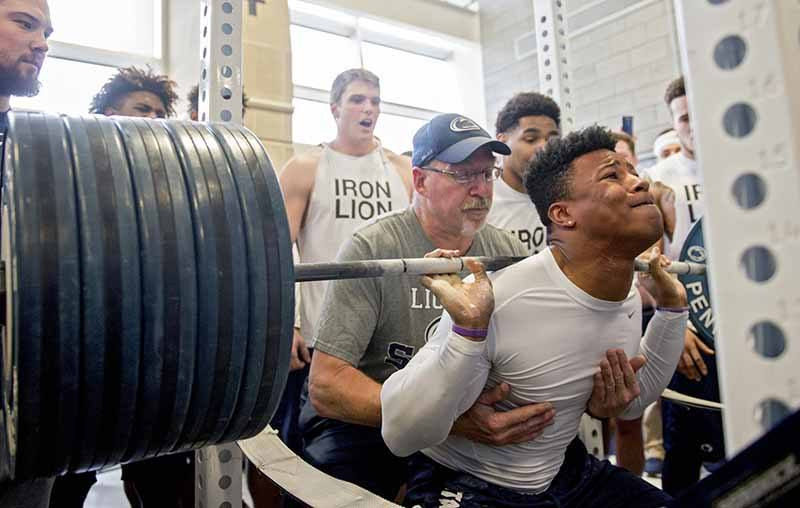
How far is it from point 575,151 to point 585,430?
0.90 metres

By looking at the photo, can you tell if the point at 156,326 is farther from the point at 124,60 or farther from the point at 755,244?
the point at 124,60

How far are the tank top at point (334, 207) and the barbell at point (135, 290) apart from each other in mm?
1126

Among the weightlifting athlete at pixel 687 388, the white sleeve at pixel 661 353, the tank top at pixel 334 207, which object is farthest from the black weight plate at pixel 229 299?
the weightlifting athlete at pixel 687 388

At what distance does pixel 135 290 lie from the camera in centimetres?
75

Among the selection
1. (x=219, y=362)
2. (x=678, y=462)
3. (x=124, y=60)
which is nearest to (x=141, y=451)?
(x=219, y=362)

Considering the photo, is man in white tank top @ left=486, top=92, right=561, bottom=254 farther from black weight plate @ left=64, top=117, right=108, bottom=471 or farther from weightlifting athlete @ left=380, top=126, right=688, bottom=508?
black weight plate @ left=64, top=117, right=108, bottom=471

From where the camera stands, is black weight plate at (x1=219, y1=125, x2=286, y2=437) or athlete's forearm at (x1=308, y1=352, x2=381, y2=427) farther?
athlete's forearm at (x1=308, y1=352, x2=381, y2=427)

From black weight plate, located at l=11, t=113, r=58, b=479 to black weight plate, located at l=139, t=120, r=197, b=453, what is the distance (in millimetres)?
125

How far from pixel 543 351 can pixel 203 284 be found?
0.64 m

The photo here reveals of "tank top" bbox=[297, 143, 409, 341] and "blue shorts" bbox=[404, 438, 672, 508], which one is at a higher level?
"tank top" bbox=[297, 143, 409, 341]

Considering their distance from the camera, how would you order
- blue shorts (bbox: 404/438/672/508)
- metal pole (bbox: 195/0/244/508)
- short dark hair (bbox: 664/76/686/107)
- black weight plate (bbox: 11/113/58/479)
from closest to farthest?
1. black weight plate (bbox: 11/113/58/479)
2. blue shorts (bbox: 404/438/672/508)
3. metal pole (bbox: 195/0/244/508)
4. short dark hair (bbox: 664/76/686/107)

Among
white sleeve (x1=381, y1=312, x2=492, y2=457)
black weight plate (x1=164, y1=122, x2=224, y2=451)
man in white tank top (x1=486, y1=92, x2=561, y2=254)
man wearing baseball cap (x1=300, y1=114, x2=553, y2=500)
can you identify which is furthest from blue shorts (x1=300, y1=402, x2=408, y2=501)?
man in white tank top (x1=486, y1=92, x2=561, y2=254)

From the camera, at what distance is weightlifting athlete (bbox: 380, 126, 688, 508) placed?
1.06 metres

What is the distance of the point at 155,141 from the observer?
0.84 meters
